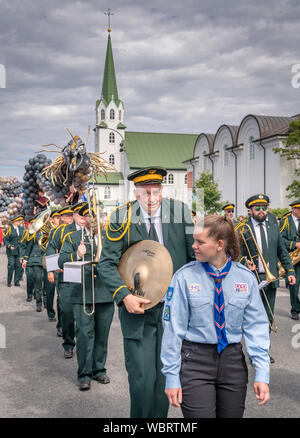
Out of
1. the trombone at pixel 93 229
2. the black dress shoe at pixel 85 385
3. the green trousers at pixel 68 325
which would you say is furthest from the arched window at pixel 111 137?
the black dress shoe at pixel 85 385

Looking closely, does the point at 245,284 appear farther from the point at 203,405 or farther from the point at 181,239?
the point at 181,239

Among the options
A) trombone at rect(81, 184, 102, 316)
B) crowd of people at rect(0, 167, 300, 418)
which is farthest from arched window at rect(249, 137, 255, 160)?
trombone at rect(81, 184, 102, 316)

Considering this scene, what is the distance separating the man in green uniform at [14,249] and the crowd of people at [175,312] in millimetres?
9135

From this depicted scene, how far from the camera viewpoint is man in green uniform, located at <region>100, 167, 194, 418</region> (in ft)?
12.5

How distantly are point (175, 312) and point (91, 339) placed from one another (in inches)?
115

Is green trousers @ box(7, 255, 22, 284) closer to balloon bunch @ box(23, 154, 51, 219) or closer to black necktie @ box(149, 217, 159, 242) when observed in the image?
balloon bunch @ box(23, 154, 51, 219)

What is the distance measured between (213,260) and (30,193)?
8245 millimetres

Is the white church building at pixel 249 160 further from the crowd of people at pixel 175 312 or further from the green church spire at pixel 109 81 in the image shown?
the green church spire at pixel 109 81

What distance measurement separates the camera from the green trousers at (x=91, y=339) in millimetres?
5574

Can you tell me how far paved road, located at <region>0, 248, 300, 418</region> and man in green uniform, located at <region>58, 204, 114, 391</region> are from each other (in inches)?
7.4

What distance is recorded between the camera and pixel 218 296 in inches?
116

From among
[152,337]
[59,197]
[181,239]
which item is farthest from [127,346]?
[59,197]

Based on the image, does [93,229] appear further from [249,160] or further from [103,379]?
[249,160]

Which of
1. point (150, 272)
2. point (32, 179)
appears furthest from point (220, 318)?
point (32, 179)
